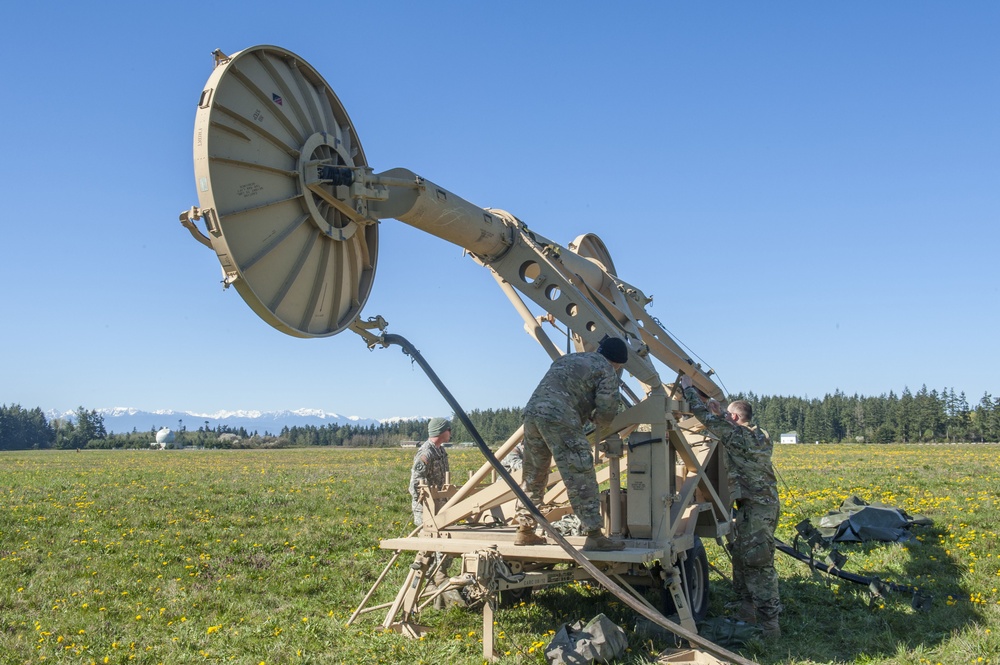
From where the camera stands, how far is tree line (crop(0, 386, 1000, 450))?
109438 millimetres

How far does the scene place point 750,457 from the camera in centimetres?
918

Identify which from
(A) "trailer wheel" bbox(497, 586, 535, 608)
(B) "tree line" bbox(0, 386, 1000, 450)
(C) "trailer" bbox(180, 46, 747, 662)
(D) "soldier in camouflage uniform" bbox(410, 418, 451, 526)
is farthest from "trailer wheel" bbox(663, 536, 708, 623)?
(B) "tree line" bbox(0, 386, 1000, 450)

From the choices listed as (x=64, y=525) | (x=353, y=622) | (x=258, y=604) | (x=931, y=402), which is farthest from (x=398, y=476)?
(x=931, y=402)

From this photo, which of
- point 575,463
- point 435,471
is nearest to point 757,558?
point 575,463

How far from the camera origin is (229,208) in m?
5.97

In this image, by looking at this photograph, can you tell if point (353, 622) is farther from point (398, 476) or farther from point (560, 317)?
point (398, 476)

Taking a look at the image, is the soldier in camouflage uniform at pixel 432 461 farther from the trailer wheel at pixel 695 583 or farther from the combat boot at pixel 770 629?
the combat boot at pixel 770 629

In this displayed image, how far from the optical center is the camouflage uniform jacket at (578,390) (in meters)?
7.31

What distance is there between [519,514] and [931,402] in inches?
4963

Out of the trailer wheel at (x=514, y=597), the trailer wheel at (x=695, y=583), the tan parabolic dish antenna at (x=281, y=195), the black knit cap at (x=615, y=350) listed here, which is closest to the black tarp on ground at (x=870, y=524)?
the trailer wheel at (x=695, y=583)

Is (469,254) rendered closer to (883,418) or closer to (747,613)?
(747,613)

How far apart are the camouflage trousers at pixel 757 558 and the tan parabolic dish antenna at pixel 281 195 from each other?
4749 millimetres

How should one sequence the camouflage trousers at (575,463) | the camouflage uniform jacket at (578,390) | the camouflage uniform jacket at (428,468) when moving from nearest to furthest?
the camouflage trousers at (575,463)
the camouflage uniform jacket at (578,390)
the camouflage uniform jacket at (428,468)

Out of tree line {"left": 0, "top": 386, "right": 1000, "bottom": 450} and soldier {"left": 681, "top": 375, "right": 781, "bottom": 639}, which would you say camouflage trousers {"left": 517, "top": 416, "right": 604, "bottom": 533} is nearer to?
soldier {"left": 681, "top": 375, "right": 781, "bottom": 639}
